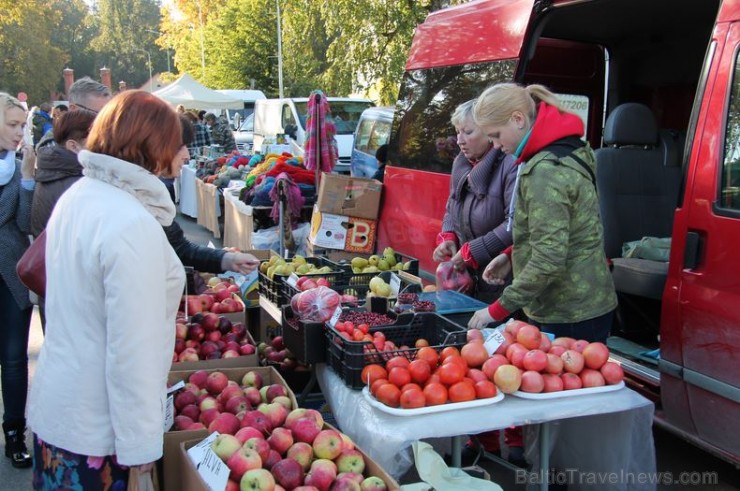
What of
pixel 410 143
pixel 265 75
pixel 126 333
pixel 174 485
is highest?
pixel 265 75

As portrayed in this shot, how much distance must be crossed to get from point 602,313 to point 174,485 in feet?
6.19

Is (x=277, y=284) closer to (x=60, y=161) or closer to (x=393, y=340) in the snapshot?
(x=393, y=340)

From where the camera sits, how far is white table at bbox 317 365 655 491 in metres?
2.33

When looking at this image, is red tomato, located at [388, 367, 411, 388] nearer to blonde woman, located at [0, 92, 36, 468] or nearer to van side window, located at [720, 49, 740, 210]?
van side window, located at [720, 49, 740, 210]

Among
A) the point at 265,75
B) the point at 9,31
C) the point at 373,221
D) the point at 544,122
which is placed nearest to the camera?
the point at 544,122

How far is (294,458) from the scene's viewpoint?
2346 millimetres

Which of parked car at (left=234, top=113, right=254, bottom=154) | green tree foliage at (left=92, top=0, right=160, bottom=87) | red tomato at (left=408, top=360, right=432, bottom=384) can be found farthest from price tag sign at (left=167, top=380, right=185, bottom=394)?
green tree foliage at (left=92, top=0, right=160, bottom=87)

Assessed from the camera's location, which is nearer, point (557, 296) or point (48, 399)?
point (48, 399)

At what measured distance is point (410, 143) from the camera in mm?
5512

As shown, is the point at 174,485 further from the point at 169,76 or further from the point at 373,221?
the point at 169,76

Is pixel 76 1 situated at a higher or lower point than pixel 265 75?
higher

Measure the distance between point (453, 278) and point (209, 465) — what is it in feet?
6.94

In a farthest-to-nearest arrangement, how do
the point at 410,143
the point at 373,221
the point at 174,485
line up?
the point at 373,221
the point at 410,143
the point at 174,485

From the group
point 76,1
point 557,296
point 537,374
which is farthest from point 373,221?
point 76,1
